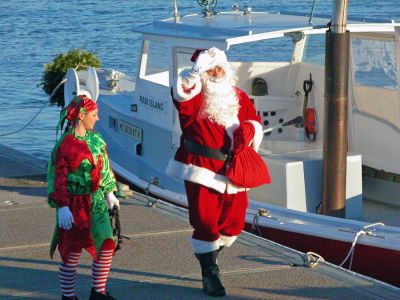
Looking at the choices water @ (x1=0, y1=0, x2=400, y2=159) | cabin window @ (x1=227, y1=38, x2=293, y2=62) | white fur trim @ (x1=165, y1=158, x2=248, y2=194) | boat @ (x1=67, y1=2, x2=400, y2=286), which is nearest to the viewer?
white fur trim @ (x1=165, y1=158, x2=248, y2=194)

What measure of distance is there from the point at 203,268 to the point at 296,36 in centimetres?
307

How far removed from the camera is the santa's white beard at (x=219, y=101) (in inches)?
241

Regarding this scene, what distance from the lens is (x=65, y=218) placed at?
229 inches

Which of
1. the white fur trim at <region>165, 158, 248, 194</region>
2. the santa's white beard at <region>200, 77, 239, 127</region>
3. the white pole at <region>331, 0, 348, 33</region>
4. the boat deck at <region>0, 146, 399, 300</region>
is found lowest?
the boat deck at <region>0, 146, 399, 300</region>

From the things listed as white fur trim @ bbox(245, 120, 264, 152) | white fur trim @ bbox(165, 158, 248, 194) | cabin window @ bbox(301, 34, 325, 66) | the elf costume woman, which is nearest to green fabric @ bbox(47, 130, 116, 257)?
the elf costume woman

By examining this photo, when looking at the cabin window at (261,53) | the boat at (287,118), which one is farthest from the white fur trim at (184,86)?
the cabin window at (261,53)

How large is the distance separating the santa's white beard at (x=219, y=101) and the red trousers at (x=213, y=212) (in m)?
0.42

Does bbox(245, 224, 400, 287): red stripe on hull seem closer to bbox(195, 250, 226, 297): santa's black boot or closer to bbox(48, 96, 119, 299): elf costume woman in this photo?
bbox(195, 250, 226, 297): santa's black boot

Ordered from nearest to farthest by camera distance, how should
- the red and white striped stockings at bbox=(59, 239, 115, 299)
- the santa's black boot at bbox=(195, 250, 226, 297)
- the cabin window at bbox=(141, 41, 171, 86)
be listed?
the red and white striped stockings at bbox=(59, 239, 115, 299) → the santa's black boot at bbox=(195, 250, 226, 297) → the cabin window at bbox=(141, 41, 171, 86)

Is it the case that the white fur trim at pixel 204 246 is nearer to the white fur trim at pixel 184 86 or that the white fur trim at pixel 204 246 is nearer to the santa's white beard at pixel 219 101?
the santa's white beard at pixel 219 101

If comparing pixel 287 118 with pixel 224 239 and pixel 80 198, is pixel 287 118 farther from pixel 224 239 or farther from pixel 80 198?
pixel 80 198

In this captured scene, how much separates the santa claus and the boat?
173cm

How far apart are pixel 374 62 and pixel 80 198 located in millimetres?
4311

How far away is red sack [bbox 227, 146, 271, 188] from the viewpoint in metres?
6.08
